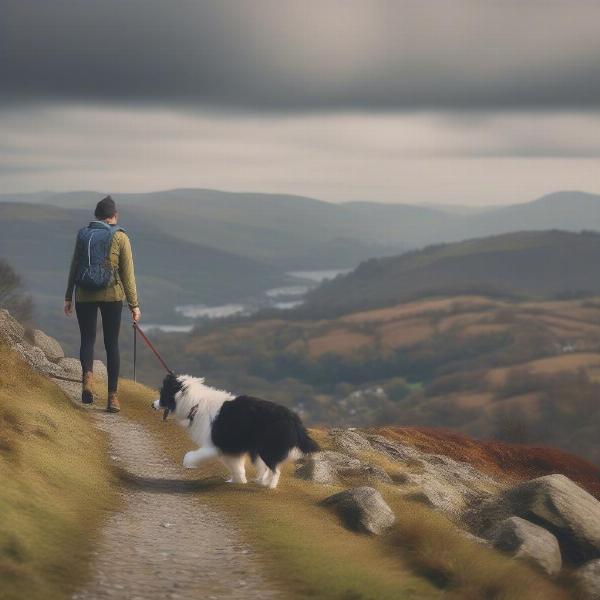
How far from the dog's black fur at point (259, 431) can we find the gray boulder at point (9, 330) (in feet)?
34.2

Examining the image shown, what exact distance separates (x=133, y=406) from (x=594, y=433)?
157 meters

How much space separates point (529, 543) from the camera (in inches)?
669

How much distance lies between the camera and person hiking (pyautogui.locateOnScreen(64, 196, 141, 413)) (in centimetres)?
2084

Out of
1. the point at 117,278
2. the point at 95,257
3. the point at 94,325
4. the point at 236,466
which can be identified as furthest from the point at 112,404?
the point at 236,466

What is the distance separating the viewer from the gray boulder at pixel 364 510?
1673 centimetres

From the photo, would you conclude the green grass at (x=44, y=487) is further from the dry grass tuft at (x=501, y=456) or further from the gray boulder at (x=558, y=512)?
the dry grass tuft at (x=501, y=456)

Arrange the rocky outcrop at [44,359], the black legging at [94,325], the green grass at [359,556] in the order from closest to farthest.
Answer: the green grass at [359,556] < the black legging at [94,325] < the rocky outcrop at [44,359]

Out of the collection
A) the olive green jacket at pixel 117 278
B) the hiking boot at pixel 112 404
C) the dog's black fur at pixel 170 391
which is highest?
the olive green jacket at pixel 117 278

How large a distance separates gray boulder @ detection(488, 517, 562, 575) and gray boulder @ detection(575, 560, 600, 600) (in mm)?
532

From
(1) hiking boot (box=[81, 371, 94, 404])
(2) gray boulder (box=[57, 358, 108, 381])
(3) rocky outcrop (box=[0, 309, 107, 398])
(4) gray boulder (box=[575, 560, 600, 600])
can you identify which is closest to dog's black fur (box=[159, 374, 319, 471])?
(4) gray boulder (box=[575, 560, 600, 600])

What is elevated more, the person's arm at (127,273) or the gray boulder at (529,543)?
the person's arm at (127,273)

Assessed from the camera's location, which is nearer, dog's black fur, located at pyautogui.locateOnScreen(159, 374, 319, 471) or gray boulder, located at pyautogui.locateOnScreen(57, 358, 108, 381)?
dog's black fur, located at pyautogui.locateOnScreen(159, 374, 319, 471)

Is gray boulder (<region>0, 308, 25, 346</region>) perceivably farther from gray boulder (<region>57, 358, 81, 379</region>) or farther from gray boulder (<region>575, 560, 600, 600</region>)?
gray boulder (<region>575, 560, 600, 600</region>)

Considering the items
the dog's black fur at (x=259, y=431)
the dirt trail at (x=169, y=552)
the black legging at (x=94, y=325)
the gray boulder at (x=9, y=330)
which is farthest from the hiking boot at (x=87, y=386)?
the dog's black fur at (x=259, y=431)
